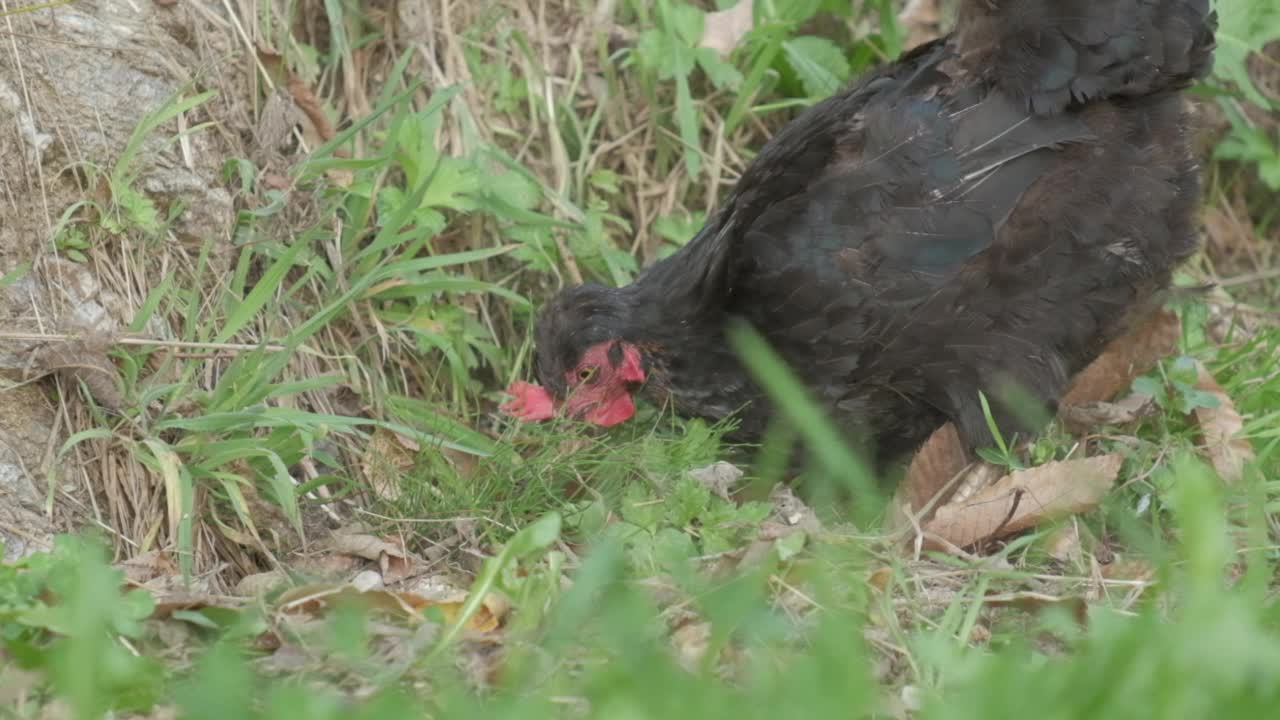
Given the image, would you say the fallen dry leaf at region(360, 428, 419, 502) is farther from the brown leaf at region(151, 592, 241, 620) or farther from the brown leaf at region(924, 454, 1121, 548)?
the brown leaf at region(924, 454, 1121, 548)

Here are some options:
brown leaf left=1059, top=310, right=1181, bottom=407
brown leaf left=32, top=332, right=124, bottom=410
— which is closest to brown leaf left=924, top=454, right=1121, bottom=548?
brown leaf left=1059, top=310, right=1181, bottom=407

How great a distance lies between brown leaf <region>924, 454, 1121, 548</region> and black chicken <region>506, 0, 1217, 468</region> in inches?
7.0

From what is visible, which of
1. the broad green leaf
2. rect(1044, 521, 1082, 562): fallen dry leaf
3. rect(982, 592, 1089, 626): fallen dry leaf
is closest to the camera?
rect(982, 592, 1089, 626): fallen dry leaf

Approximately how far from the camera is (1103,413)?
12.9 ft

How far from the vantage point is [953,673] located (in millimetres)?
1992

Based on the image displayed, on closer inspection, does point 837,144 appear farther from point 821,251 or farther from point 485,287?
point 485,287

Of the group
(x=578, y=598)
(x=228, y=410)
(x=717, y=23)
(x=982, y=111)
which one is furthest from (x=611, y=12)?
(x=578, y=598)

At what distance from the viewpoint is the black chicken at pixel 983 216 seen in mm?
3531

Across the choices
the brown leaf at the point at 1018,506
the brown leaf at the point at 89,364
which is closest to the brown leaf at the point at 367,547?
the brown leaf at the point at 89,364

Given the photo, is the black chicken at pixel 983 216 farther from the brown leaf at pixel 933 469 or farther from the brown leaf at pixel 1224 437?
the brown leaf at pixel 1224 437

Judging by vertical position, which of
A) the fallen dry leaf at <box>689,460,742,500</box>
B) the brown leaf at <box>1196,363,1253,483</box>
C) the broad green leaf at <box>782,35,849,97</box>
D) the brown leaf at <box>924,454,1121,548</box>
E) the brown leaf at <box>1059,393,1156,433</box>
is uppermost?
the broad green leaf at <box>782,35,849,97</box>

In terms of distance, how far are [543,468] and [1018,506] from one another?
3.79 feet

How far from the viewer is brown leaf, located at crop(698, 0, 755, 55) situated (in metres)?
4.72

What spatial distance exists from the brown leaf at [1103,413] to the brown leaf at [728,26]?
1.69m
